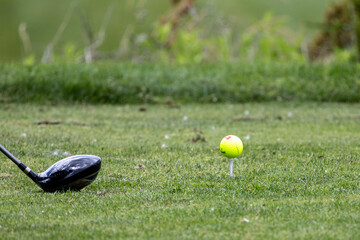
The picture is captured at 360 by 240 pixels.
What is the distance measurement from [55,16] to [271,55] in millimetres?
7462

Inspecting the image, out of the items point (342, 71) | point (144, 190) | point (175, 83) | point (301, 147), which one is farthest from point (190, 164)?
point (342, 71)

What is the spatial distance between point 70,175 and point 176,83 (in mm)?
8076

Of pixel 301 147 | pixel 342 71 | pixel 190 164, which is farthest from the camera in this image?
pixel 342 71

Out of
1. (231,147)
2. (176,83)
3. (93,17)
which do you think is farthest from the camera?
(93,17)

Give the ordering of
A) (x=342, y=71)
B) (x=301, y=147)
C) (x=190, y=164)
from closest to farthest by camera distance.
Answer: (x=190, y=164) → (x=301, y=147) → (x=342, y=71)

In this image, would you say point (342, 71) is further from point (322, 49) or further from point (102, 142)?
point (102, 142)

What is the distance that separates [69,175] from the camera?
4.88 meters

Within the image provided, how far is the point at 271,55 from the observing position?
1641 cm

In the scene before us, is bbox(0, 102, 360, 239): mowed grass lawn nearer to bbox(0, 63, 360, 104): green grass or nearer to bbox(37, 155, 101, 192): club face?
bbox(37, 155, 101, 192): club face

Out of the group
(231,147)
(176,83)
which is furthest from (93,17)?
(231,147)

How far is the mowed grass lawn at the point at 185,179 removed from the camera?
3965mm

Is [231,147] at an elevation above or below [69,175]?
above

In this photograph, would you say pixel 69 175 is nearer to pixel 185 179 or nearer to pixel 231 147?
pixel 185 179

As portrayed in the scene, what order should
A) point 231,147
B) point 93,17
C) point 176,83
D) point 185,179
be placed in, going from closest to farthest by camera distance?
point 231,147, point 185,179, point 176,83, point 93,17
